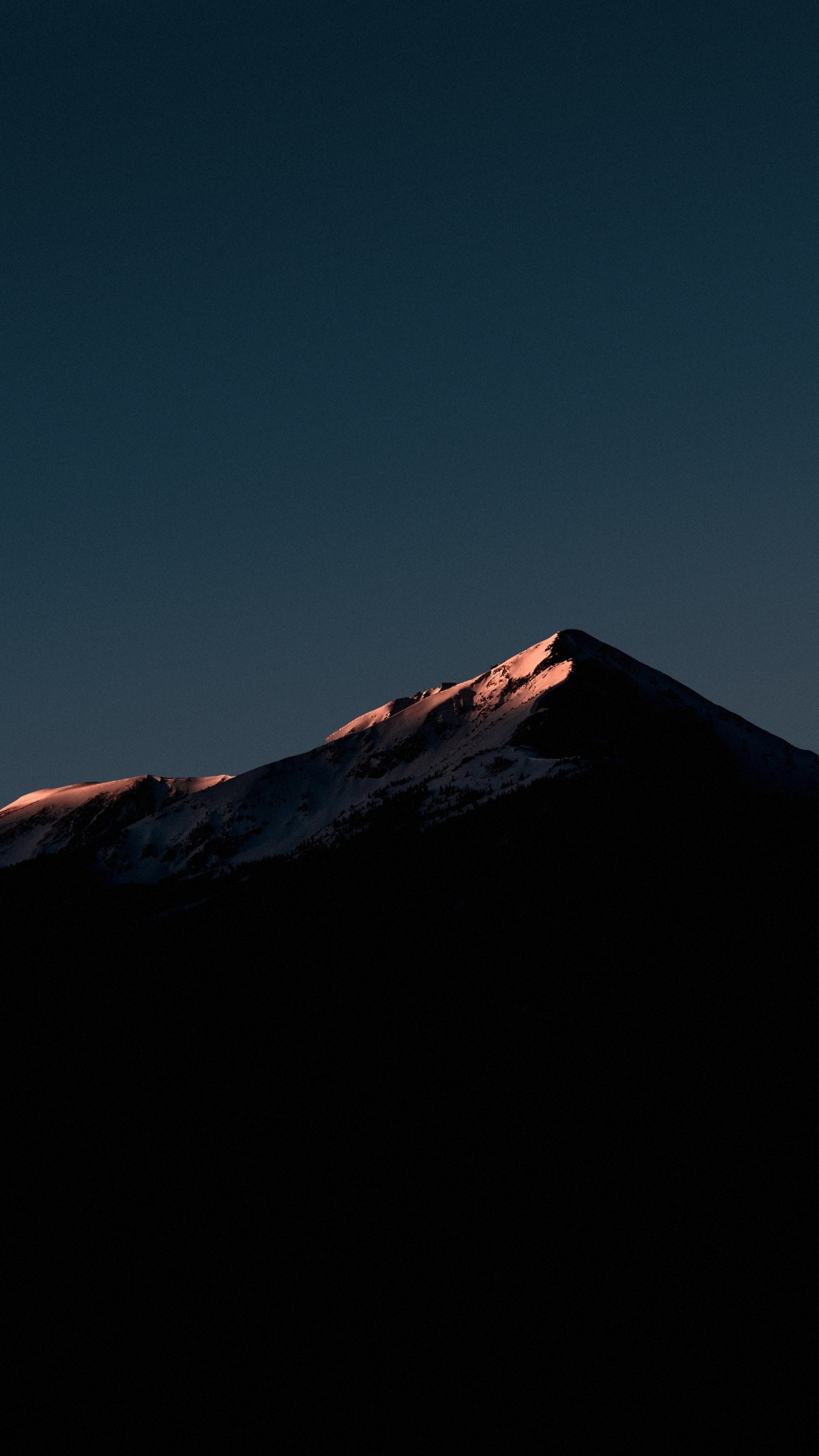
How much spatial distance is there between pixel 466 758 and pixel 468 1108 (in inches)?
2218

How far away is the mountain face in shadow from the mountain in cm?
112

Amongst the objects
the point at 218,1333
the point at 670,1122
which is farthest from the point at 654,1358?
the point at 218,1333

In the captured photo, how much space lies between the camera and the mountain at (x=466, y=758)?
102 metres

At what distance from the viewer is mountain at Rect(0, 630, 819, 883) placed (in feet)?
334

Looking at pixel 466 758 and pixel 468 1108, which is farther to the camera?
pixel 466 758

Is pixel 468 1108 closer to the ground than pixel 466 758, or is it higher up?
closer to the ground

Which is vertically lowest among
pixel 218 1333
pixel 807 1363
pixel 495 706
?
pixel 807 1363

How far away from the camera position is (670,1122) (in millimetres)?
48219

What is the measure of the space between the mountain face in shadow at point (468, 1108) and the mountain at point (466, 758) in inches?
44.1

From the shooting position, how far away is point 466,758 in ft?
356

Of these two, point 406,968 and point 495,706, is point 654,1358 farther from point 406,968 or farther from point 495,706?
point 495,706

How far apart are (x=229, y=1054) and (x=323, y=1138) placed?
1566 cm

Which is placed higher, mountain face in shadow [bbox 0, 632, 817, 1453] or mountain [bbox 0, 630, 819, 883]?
mountain [bbox 0, 630, 819, 883]

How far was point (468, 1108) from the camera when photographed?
54.3 metres
